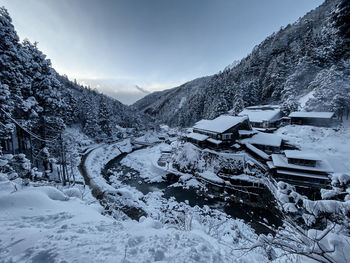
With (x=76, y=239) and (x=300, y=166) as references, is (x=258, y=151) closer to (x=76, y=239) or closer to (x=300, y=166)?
(x=300, y=166)

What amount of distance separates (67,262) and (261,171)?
71.0 ft

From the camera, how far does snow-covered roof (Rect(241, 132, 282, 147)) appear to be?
20656 millimetres

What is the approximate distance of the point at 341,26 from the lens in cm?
638

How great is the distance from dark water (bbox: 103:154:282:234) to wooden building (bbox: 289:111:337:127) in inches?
708

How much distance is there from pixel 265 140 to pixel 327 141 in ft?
25.9

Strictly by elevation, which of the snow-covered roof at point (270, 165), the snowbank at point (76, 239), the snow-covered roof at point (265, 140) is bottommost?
the snow-covered roof at point (270, 165)

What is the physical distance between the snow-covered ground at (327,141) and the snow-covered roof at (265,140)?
278cm

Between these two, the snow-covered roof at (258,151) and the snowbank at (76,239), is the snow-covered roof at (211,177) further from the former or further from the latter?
the snowbank at (76,239)

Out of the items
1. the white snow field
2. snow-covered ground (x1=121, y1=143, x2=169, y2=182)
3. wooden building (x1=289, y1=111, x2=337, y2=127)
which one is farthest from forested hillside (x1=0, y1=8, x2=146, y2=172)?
wooden building (x1=289, y1=111, x2=337, y2=127)

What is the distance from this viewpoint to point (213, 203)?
1738cm

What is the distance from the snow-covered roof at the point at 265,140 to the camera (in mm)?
20656

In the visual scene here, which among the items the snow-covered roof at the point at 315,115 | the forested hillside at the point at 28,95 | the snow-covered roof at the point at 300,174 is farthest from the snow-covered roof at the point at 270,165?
the forested hillside at the point at 28,95

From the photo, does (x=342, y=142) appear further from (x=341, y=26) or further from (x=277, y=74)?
(x=277, y=74)

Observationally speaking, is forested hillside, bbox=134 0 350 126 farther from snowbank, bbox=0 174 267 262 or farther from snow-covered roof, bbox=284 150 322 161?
snowbank, bbox=0 174 267 262
